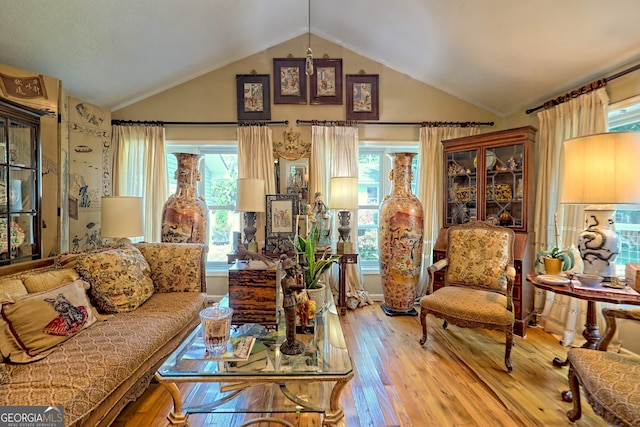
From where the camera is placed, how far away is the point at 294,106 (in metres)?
3.67

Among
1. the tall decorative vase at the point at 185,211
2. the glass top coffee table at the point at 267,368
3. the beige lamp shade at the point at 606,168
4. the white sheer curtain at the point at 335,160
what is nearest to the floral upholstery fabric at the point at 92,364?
the glass top coffee table at the point at 267,368

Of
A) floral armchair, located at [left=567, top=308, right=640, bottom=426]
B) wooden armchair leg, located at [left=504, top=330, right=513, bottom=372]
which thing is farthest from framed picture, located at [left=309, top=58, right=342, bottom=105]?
floral armchair, located at [left=567, top=308, right=640, bottom=426]

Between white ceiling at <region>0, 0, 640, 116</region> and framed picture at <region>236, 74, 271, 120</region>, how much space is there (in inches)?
12.3

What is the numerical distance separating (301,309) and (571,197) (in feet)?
6.09

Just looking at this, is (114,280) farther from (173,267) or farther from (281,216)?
(281,216)

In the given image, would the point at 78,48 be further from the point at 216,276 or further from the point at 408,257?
the point at 408,257

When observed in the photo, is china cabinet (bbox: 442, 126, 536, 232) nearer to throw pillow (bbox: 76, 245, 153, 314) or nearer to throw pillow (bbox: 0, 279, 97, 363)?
throw pillow (bbox: 76, 245, 153, 314)

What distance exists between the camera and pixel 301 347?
1.40m

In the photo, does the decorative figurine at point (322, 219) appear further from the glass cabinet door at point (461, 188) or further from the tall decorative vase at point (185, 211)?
the glass cabinet door at point (461, 188)

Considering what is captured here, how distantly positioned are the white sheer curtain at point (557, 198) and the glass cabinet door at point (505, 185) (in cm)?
19

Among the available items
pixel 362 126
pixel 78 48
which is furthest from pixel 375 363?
pixel 78 48

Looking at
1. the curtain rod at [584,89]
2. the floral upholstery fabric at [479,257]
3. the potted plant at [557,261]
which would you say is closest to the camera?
the potted plant at [557,261]

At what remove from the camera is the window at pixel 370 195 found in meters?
3.91

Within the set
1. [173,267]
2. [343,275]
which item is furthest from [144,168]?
[343,275]
